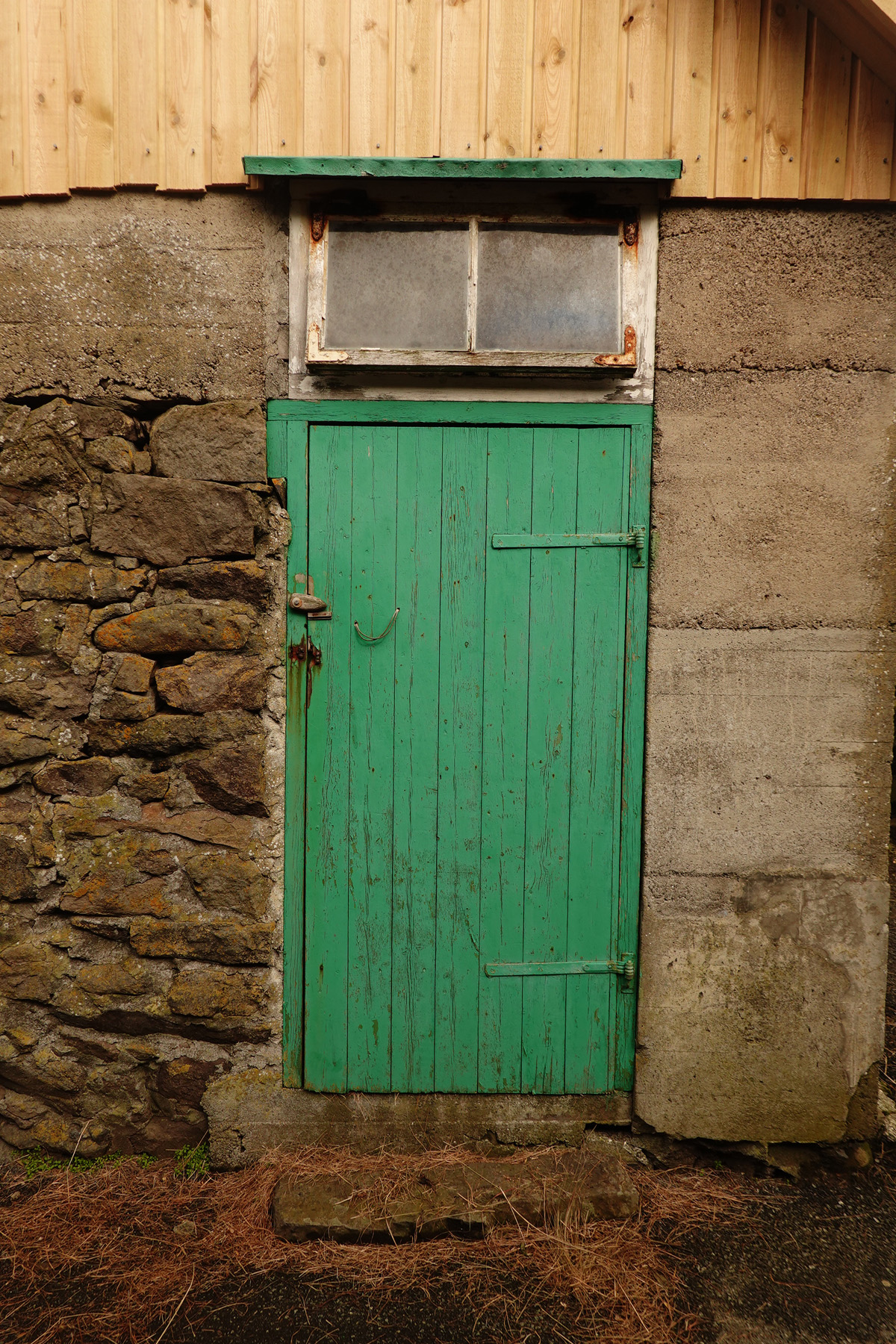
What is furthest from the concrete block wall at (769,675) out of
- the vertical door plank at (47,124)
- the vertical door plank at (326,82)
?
the vertical door plank at (47,124)

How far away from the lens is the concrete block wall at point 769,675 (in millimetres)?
2662

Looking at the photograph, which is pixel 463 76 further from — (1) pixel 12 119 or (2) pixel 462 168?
(1) pixel 12 119

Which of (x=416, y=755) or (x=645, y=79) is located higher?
(x=645, y=79)

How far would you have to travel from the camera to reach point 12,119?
104 inches

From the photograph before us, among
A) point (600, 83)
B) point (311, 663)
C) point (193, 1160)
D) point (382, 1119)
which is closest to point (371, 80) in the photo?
point (600, 83)

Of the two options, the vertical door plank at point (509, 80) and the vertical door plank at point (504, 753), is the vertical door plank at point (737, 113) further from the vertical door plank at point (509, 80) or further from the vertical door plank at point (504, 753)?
the vertical door plank at point (504, 753)

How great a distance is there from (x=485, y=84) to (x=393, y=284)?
2.30ft

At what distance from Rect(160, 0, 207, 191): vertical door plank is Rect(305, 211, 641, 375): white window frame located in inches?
17.6

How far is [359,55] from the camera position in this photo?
261 centimetres

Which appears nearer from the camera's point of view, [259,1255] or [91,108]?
[259,1255]

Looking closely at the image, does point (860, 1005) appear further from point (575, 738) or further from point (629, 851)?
point (575, 738)

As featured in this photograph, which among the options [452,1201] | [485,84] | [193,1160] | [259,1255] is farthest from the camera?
[193,1160]

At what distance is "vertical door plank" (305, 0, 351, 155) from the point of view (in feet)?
8.55

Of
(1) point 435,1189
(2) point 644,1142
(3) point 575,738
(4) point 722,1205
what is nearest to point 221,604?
(3) point 575,738
